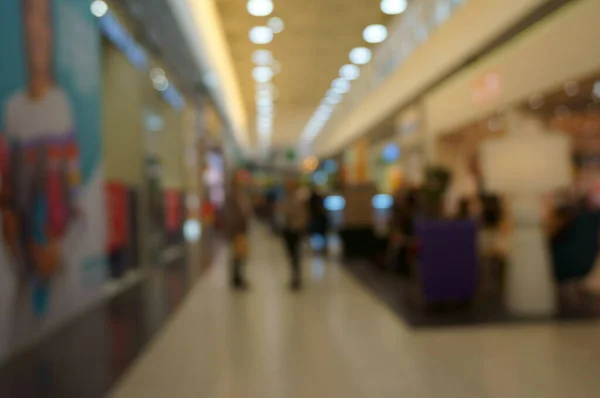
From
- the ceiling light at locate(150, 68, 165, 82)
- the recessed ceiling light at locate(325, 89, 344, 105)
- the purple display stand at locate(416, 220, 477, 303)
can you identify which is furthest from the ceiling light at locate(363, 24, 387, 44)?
the purple display stand at locate(416, 220, 477, 303)

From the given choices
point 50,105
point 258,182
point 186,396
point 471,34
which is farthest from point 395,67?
point 258,182

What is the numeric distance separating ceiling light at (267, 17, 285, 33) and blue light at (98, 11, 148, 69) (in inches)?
105

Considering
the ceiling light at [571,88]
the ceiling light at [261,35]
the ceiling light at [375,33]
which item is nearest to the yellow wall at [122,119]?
the ceiling light at [261,35]

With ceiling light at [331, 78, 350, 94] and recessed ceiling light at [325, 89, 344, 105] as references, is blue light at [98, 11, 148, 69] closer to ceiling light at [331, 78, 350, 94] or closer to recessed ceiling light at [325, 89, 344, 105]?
ceiling light at [331, 78, 350, 94]

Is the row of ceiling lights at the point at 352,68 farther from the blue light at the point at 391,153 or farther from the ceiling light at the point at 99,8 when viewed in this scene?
the ceiling light at the point at 99,8

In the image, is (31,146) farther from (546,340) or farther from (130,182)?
(546,340)

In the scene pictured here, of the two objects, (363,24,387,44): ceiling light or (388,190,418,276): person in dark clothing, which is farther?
(363,24,387,44): ceiling light

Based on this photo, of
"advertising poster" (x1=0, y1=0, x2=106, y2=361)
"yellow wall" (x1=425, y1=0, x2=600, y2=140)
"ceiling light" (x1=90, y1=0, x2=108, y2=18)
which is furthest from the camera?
"ceiling light" (x1=90, y1=0, x2=108, y2=18)

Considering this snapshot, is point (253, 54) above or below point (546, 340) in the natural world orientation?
above

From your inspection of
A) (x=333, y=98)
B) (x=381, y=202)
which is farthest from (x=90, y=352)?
(x=333, y=98)

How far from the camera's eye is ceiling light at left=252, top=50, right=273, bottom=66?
44.5 ft

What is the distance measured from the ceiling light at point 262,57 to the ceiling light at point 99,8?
6.00 metres

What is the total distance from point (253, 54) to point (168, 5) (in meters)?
5.46

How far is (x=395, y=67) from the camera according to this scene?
1373cm
